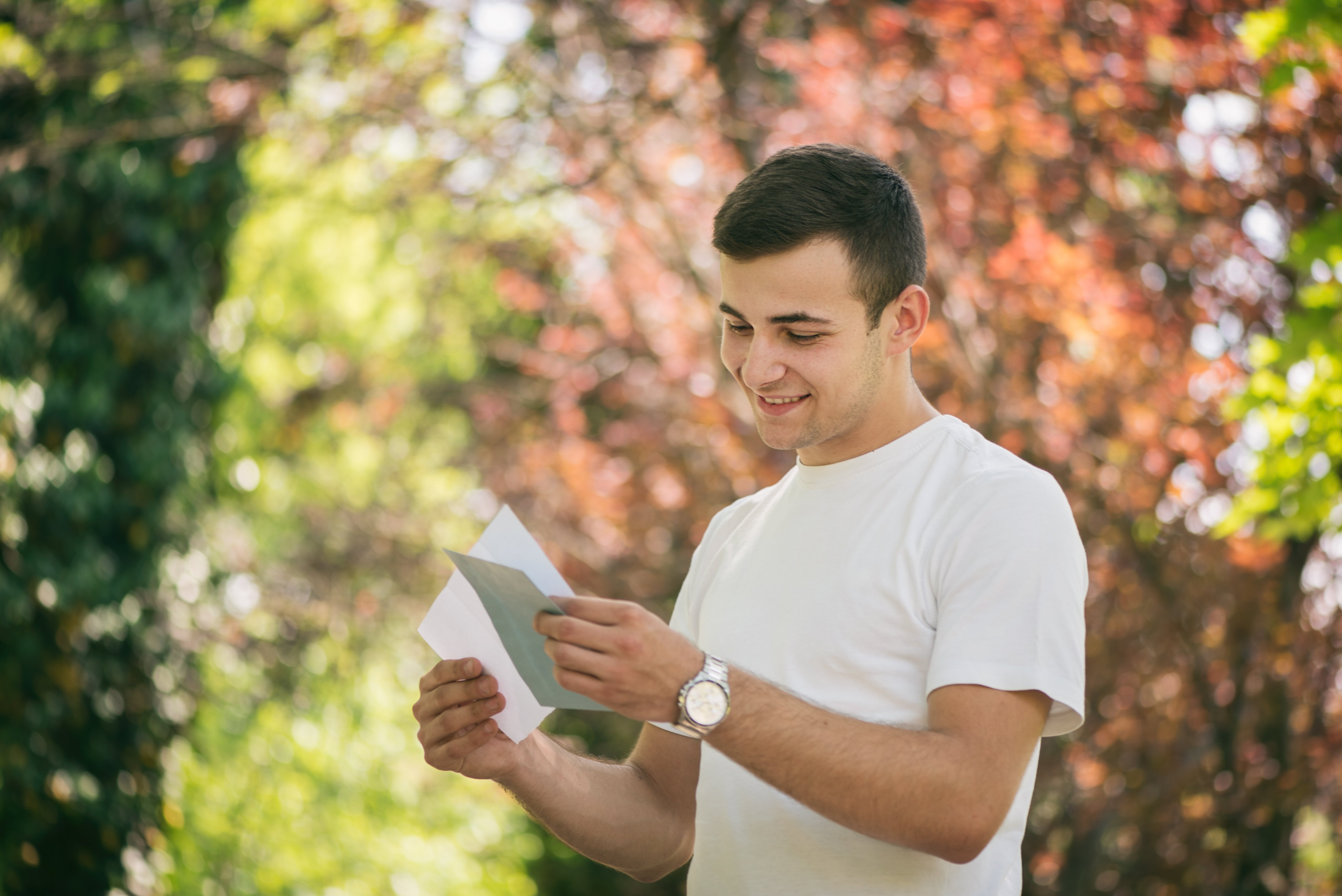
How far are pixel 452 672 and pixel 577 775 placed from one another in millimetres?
322

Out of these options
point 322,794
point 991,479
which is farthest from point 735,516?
point 322,794

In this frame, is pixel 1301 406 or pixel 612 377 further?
pixel 612 377

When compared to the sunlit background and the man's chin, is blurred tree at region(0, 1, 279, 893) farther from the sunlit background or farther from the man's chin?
the man's chin

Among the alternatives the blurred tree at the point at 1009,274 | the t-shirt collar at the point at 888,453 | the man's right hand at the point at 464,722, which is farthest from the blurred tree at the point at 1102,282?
the man's right hand at the point at 464,722

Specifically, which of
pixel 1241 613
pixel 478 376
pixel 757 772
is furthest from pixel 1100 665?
pixel 478 376

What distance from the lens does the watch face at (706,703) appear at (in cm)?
141

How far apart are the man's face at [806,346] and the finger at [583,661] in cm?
50

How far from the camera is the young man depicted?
Answer: 1.44m

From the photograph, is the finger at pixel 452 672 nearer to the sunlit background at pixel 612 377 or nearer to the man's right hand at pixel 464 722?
the man's right hand at pixel 464 722

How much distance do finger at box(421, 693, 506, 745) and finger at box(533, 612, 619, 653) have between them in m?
0.43

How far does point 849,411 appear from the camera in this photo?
182 cm

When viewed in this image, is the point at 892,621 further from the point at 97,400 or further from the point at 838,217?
the point at 97,400

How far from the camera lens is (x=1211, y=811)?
4.09m

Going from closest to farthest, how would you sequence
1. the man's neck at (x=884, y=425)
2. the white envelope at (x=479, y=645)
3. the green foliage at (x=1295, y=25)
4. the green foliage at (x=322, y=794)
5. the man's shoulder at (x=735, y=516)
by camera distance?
the white envelope at (x=479, y=645)
the man's neck at (x=884, y=425)
the man's shoulder at (x=735, y=516)
the green foliage at (x=1295, y=25)
the green foliage at (x=322, y=794)
